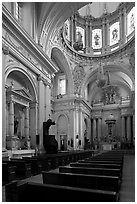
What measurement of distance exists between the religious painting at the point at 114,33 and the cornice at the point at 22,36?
13711 mm

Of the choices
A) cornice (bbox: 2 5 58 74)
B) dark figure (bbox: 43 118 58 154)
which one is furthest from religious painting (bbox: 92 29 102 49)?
dark figure (bbox: 43 118 58 154)

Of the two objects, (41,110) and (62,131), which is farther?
(62,131)

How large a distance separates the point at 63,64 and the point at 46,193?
71.4ft

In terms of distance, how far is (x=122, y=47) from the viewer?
2392cm

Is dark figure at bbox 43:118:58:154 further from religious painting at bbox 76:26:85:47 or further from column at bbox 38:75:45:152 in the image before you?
religious painting at bbox 76:26:85:47

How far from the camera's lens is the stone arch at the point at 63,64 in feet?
71.8

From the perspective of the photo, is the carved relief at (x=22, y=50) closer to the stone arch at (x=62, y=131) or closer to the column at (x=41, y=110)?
the column at (x=41, y=110)

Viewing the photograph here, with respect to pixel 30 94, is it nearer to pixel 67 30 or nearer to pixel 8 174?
pixel 8 174

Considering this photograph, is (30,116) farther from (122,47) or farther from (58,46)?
(122,47)

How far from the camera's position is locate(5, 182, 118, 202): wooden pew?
2410mm

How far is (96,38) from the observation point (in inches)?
1080

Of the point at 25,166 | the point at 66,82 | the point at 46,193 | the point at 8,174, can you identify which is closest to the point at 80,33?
the point at 66,82

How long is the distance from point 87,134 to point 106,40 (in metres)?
13.1

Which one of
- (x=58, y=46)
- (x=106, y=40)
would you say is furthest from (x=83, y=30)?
(x=58, y=46)
